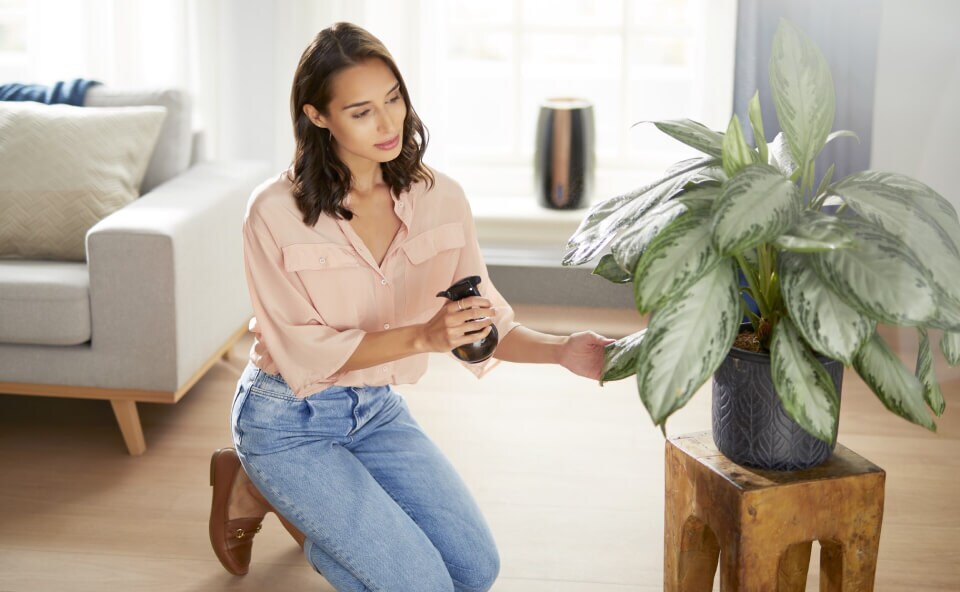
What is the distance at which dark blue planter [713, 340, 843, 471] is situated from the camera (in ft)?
5.25

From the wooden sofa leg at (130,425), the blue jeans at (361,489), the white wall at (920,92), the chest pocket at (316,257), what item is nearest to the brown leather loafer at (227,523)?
the blue jeans at (361,489)

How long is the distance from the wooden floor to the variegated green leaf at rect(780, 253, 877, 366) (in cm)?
102

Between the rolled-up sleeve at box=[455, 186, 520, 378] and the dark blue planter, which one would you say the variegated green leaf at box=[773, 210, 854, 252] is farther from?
the rolled-up sleeve at box=[455, 186, 520, 378]

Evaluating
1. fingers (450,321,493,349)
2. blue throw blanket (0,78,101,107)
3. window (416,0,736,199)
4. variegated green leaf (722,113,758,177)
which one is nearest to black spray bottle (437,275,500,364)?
fingers (450,321,493,349)

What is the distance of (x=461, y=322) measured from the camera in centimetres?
181

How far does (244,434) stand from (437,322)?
46 centimetres

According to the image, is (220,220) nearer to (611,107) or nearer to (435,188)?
(435,188)

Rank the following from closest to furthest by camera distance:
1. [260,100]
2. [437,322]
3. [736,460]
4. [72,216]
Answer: [736,460] < [437,322] < [72,216] < [260,100]

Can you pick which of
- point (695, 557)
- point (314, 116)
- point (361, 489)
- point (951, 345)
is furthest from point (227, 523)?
point (951, 345)

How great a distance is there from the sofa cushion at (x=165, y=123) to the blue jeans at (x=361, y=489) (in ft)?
4.56

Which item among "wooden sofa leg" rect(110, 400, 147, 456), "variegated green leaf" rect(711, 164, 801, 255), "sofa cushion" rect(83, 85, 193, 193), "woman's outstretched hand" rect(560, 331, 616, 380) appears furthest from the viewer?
"sofa cushion" rect(83, 85, 193, 193)

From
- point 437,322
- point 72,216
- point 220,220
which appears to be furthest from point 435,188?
point 72,216

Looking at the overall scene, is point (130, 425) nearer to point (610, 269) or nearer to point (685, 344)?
point (610, 269)

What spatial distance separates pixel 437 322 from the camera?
1.83 meters
